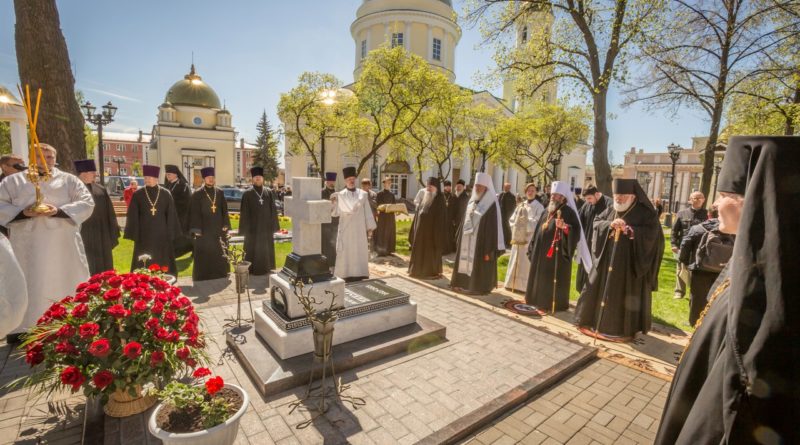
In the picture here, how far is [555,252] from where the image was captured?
7.12 m

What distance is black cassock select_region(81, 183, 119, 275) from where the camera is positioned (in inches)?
251

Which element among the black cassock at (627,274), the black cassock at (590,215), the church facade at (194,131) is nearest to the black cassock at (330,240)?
the black cassock at (590,215)

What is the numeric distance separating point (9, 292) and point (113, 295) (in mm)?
615

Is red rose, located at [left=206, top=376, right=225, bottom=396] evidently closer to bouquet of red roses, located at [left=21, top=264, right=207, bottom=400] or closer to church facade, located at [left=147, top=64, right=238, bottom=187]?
bouquet of red roses, located at [left=21, top=264, right=207, bottom=400]

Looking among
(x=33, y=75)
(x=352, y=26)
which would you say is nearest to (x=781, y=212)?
(x=33, y=75)

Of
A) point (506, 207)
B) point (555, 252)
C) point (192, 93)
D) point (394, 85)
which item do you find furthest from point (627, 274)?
point (192, 93)

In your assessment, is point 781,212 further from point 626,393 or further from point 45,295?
point 45,295

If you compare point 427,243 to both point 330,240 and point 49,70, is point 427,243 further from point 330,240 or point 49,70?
point 49,70

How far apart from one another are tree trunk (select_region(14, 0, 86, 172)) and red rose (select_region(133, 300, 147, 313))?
20.3ft

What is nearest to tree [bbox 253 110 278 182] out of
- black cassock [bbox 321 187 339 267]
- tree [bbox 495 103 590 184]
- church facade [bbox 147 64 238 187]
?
church facade [bbox 147 64 238 187]

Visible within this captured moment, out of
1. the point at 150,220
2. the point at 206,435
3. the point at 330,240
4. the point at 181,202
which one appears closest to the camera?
the point at 206,435

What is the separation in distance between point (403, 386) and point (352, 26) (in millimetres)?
44519

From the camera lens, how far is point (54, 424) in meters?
3.51

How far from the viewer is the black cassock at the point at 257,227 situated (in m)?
8.98
